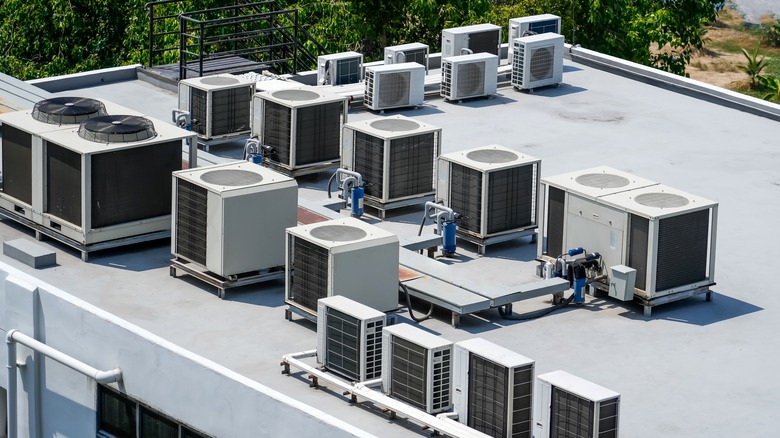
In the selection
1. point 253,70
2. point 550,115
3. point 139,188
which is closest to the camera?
point 139,188

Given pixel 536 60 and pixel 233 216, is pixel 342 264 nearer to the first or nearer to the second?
pixel 233 216

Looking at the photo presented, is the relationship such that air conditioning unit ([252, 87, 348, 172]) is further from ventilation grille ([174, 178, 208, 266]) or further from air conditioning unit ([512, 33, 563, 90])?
air conditioning unit ([512, 33, 563, 90])

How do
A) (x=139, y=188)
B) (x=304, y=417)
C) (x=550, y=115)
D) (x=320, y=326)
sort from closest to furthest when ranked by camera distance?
(x=304, y=417)
(x=320, y=326)
(x=139, y=188)
(x=550, y=115)

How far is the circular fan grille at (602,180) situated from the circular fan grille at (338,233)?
3962 millimetres

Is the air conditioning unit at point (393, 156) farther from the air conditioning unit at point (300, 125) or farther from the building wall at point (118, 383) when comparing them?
the building wall at point (118, 383)

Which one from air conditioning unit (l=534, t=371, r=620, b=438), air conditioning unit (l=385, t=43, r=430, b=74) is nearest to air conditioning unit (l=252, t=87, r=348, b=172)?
air conditioning unit (l=385, t=43, r=430, b=74)

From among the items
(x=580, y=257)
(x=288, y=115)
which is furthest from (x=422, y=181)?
(x=580, y=257)

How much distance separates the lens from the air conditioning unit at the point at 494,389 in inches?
730

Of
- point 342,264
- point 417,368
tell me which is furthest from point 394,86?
point 417,368

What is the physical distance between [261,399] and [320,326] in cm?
179

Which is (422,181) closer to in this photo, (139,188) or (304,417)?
(139,188)

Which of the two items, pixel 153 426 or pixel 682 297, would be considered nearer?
pixel 153 426

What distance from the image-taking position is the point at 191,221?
23.4 meters

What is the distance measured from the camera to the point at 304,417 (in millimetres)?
18234
